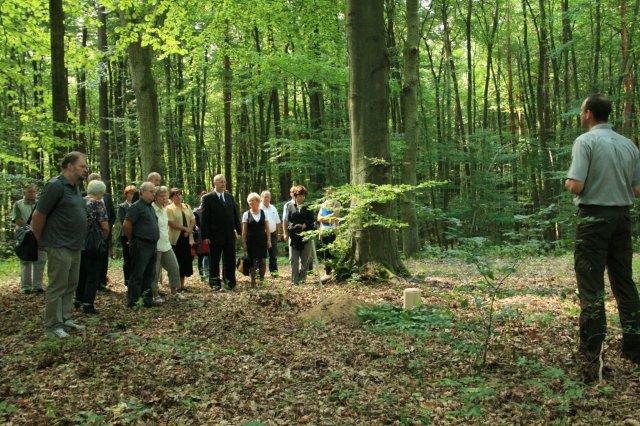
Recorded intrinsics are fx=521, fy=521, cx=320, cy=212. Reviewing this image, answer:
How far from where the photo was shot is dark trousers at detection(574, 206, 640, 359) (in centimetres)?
439

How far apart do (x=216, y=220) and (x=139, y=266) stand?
2.41 metres

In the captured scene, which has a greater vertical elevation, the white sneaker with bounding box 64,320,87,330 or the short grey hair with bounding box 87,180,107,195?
the short grey hair with bounding box 87,180,107,195

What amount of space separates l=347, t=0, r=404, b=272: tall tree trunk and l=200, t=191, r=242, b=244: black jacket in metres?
2.64

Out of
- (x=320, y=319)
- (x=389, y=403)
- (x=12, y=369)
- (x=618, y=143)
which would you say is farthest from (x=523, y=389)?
(x=12, y=369)

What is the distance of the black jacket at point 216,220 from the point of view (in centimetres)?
1043

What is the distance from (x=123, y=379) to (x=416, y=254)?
1248 centimetres

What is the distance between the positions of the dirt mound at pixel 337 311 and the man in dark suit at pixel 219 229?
138 inches

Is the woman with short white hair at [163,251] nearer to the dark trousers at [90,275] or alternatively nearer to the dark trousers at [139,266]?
the dark trousers at [139,266]

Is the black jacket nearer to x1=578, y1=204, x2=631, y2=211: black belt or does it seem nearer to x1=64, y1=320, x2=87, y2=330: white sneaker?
x1=64, y1=320, x2=87, y2=330: white sneaker

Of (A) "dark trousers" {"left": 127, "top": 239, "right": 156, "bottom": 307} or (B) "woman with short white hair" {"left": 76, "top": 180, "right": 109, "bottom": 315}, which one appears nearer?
(B) "woman with short white hair" {"left": 76, "top": 180, "right": 109, "bottom": 315}

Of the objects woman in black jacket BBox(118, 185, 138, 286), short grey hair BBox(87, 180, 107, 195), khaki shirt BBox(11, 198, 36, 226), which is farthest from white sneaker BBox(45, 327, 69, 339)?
khaki shirt BBox(11, 198, 36, 226)

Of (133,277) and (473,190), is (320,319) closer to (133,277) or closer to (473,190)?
(133,277)

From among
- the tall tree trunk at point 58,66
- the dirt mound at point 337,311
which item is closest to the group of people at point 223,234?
the tall tree trunk at point 58,66

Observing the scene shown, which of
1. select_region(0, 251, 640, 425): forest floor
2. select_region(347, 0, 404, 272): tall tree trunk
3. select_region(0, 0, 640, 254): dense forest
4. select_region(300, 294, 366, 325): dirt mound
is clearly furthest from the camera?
select_region(0, 0, 640, 254): dense forest
